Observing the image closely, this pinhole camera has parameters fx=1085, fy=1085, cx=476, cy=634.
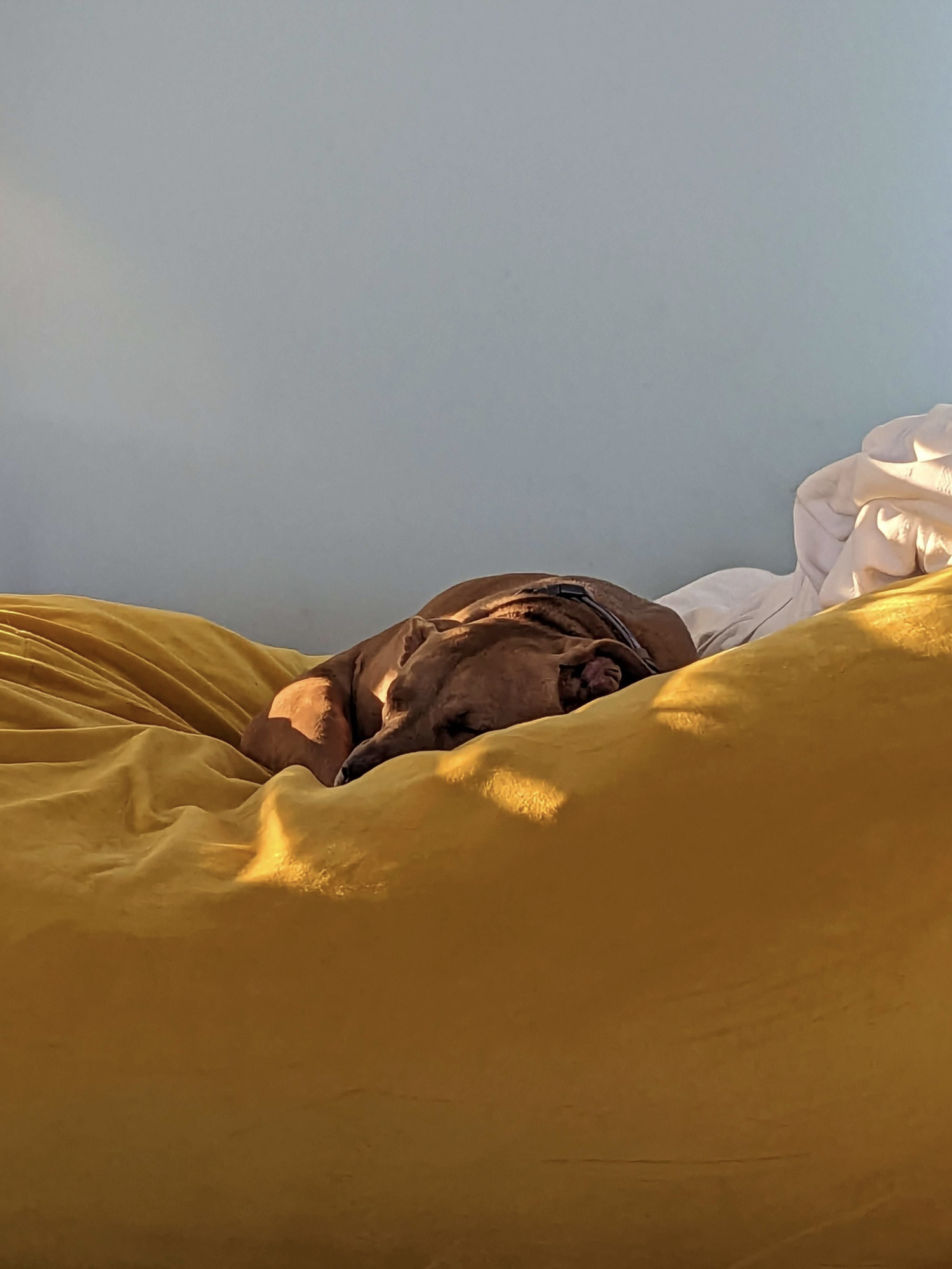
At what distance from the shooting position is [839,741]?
0.62m

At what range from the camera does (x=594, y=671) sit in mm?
1236

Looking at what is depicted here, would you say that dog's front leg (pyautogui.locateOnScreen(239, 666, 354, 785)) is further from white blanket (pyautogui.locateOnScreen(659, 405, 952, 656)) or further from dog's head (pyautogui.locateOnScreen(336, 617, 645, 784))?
white blanket (pyautogui.locateOnScreen(659, 405, 952, 656))

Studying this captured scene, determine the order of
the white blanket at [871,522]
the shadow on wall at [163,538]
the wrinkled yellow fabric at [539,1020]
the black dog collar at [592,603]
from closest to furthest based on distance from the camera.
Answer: the wrinkled yellow fabric at [539,1020]
the white blanket at [871,522]
the black dog collar at [592,603]
the shadow on wall at [163,538]

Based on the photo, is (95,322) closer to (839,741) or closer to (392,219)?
(392,219)

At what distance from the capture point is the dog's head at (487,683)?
1.24 metres

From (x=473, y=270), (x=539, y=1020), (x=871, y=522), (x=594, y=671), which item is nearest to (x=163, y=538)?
(x=473, y=270)

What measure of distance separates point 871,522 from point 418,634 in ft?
1.97

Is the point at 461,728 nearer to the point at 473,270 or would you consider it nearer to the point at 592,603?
the point at 592,603

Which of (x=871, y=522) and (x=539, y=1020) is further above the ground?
(x=871, y=522)

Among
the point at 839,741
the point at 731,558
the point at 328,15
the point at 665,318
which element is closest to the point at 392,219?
the point at 328,15

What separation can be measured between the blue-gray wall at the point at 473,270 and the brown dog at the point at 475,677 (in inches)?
42.5

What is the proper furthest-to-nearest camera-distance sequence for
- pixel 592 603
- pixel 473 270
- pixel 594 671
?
1. pixel 473 270
2. pixel 592 603
3. pixel 594 671

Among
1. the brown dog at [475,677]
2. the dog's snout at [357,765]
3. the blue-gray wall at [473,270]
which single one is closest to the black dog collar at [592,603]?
the brown dog at [475,677]

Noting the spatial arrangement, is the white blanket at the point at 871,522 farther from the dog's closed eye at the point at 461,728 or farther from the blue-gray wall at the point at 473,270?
the blue-gray wall at the point at 473,270
